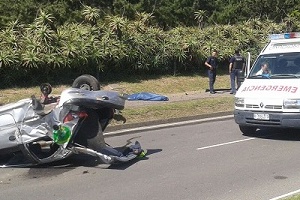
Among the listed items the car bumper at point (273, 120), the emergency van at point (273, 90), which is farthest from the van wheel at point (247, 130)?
the car bumper at point (273, 120)

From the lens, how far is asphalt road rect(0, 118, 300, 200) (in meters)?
7.05

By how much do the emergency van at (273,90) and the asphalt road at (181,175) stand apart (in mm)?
508

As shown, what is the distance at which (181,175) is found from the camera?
8.02 m

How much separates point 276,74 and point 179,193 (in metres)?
5.42

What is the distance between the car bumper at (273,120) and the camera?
10180 millimetres

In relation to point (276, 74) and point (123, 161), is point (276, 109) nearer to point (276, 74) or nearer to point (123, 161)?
point (276, 74)

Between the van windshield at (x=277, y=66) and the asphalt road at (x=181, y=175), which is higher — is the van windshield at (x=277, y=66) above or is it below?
above

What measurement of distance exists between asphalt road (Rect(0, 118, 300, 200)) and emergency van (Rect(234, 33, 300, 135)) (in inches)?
20.0

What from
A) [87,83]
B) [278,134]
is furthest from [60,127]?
[278,134]

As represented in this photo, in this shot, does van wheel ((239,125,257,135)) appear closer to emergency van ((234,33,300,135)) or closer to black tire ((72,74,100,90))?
emergency van ((234,33,300,135))

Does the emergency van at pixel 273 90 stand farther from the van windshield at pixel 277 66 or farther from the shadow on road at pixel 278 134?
the shadow on road at pixel 278 134

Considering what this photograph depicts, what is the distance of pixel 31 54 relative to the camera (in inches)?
728

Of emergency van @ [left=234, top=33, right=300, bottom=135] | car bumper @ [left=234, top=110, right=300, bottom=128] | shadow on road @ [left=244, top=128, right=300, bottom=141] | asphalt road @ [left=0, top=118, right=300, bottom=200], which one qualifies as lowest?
shadow on road @ [left=244, top=128, right=300, bottom=141]

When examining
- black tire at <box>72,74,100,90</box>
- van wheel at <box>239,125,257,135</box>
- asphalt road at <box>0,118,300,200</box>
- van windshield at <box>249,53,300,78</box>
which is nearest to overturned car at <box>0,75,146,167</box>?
asphalt road at <box>0,118,300,200</box>
